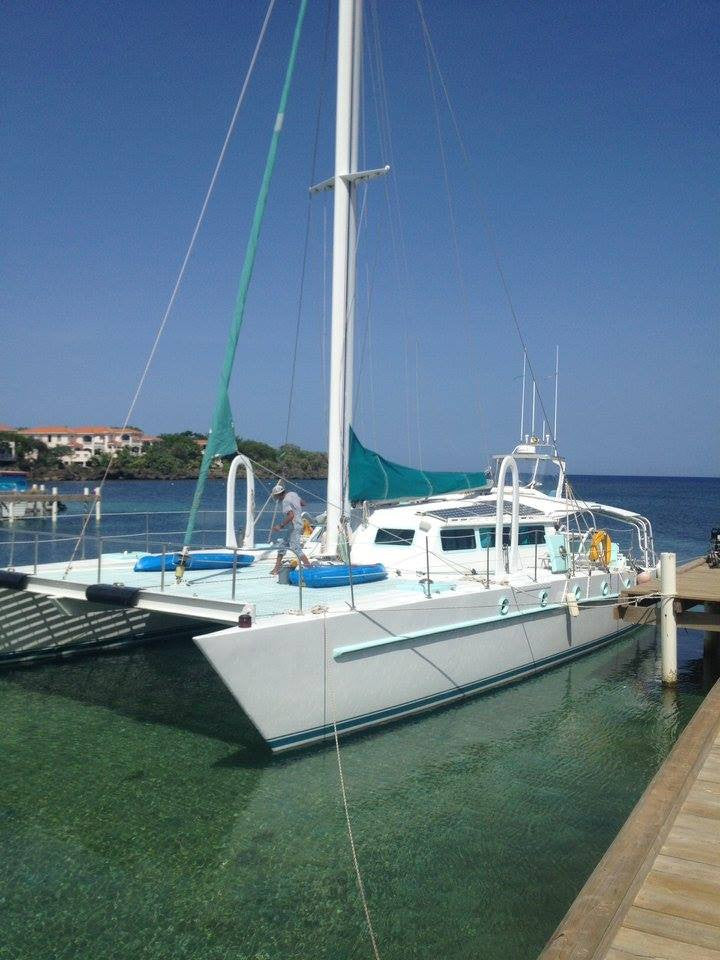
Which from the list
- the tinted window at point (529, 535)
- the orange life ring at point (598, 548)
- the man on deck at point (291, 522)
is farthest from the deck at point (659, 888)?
the orange life ring at point (598, 548)

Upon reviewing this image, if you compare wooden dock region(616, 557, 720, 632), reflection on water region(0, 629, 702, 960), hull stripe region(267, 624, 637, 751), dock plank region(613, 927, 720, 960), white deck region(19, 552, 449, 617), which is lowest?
reflection on water region(0, 629, 702, 960)

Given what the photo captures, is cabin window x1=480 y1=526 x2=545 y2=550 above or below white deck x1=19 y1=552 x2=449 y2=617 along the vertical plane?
above

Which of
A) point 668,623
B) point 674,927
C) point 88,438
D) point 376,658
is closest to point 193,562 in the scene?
point 376,658

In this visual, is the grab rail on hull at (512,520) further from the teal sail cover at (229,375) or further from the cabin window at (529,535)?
the teal sail cover at (229,375)

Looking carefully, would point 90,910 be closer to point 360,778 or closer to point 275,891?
point 275,891

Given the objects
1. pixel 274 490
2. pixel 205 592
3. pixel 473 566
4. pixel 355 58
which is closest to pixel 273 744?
pixel 205 592

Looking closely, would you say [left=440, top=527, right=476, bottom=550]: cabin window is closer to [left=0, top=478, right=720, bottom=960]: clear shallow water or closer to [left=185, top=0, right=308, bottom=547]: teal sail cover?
[left=0, top=478, right=720, bottom=960]: clear shallow water

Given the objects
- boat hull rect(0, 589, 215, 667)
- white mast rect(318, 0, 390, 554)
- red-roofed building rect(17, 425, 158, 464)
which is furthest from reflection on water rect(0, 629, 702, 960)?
red-roofed building rect(17, 425, 158, 464)

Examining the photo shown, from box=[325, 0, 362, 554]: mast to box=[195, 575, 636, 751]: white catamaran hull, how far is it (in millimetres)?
2562

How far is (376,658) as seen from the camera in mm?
8352

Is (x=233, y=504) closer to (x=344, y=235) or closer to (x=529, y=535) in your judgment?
(x=344, y=235)

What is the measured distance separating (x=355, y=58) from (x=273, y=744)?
30.6ft

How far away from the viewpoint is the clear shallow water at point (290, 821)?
510cm

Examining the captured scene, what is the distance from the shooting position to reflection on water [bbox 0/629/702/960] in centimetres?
510
